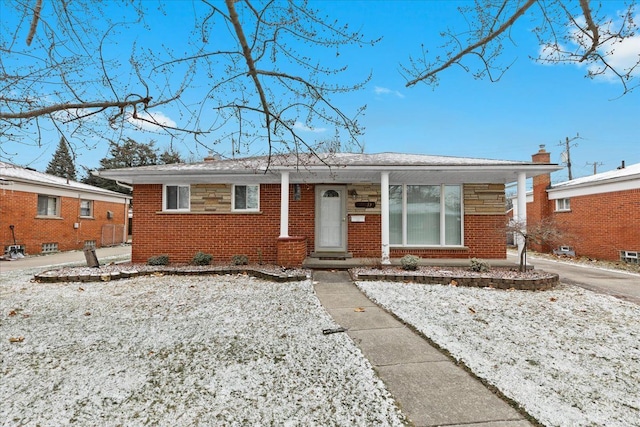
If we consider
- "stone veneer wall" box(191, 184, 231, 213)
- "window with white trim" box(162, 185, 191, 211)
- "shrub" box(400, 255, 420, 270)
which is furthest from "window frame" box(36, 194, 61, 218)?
"shrub" box(400, 255, 420, 270)

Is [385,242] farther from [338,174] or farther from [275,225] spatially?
[275,225]

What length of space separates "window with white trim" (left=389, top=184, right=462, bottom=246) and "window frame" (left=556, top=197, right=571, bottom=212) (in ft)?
28.3

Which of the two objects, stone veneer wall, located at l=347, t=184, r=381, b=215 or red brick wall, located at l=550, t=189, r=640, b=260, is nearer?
stone veneer wall, located at l=347, t=184, r=381, b=215

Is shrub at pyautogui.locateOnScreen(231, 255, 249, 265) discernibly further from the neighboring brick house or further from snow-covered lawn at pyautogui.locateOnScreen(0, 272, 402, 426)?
the neighboring brick house

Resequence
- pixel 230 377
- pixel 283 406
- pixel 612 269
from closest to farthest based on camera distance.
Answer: pixel 283 406 → pixel 230 377 → pixel 612 269

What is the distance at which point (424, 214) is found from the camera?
31.6 ft

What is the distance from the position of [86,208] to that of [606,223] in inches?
984

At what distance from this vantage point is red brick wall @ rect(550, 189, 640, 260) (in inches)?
448

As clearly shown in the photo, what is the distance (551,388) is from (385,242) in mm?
5759

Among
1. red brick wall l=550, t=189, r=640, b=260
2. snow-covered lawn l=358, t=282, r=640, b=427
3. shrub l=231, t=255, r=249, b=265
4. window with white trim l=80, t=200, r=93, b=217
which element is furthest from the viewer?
window with white trim l=80, t=200, r=93, b=217

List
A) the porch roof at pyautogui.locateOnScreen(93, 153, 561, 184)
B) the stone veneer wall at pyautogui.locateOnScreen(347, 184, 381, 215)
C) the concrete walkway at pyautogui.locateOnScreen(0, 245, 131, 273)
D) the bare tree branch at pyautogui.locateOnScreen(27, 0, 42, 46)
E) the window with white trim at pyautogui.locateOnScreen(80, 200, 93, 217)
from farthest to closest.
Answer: the window with white trim at pyautogui.locateOnScreen(80, 200, 93, 217) < the concrete walkway at pyautogui.locateOnScreen(0, 245, 131, 273) < the stone veneer wall at pyautogui.locateOnScreen(347, 184, 381, 215) < the porch roof at pyautogui.locateOnScreen(93, 153, 561, 184) < the bare tree branch at pyautogui.locateOnScreen(27, 0, 42, 46)

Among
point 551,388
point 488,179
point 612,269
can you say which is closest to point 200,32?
point 551,388

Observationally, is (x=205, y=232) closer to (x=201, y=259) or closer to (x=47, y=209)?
(x=201, y=259)

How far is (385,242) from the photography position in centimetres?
848
